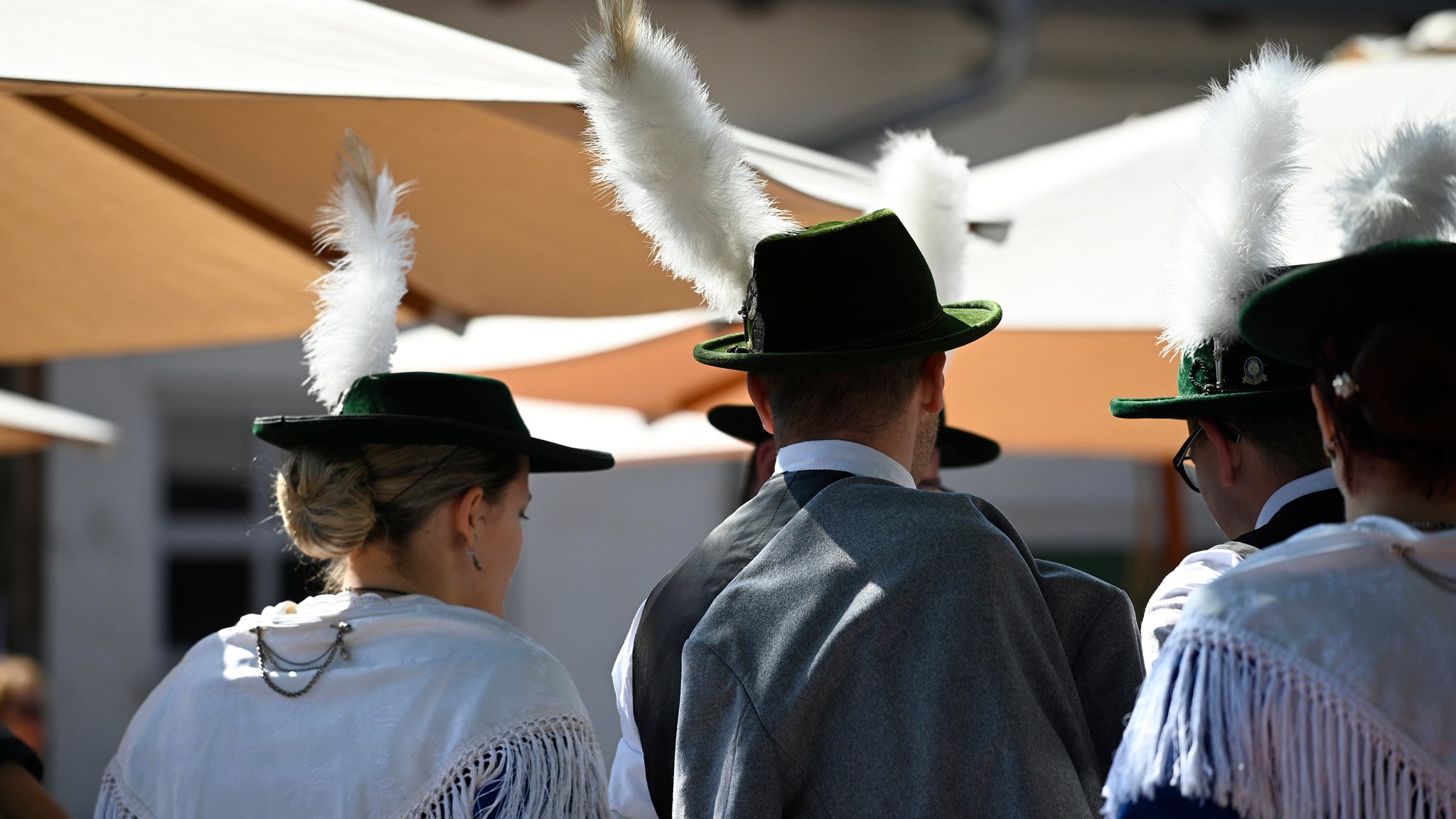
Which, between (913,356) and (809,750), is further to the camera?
(913,356)

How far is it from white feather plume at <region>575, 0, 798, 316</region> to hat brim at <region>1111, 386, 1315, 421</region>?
0.64m

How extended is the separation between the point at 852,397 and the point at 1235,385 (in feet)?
1.95

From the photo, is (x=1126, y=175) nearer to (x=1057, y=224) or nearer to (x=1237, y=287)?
(x=1057, y=224)

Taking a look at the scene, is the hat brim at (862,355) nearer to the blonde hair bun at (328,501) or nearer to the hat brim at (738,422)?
the blonde hair bun at (328,501)

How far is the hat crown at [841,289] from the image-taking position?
180 cm

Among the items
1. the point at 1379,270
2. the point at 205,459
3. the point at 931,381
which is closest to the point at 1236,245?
the point at 931,381

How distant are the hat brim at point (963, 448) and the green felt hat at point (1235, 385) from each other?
3.58ft

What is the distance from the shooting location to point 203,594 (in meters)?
7.68

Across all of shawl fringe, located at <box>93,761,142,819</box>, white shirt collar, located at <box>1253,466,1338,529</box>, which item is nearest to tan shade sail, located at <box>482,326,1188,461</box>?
white shirt collar, located at <box>1253,466,1338,529</box>

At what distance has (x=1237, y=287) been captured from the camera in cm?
197

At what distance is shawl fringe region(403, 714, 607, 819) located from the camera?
2.08 metres

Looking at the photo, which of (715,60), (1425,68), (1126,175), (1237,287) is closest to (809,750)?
(1237,287)

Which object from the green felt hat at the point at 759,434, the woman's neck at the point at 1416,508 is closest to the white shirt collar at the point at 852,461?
the woman's neck at the point at 1416,508

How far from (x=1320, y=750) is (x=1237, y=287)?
0.84m
